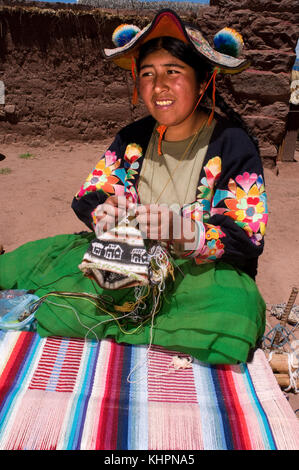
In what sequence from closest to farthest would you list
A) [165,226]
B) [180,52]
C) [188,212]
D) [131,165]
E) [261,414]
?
1. [261,414]
2. [165,226]
3. [180,52]
4. [188,212]
5. [131,165]

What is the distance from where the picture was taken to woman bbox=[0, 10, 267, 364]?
173cm

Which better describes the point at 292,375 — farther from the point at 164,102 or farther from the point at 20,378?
the point at 164,102

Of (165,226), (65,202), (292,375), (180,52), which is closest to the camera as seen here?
(165,226)

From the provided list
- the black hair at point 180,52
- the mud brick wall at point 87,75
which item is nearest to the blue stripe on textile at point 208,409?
the black hair at point 180,52

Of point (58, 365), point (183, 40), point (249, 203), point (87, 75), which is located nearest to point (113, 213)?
point (249, 203)

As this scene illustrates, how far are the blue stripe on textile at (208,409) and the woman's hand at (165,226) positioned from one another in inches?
24.0

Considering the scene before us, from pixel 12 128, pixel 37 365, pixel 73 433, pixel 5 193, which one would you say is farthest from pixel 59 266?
pixel 12 128

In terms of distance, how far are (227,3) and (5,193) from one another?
3.69 m

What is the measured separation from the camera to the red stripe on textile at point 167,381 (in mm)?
1669

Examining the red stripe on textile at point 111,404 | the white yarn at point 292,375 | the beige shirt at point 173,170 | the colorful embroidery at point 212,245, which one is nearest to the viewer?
the red stripe on textile at point 111,404

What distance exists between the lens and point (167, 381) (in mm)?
1751

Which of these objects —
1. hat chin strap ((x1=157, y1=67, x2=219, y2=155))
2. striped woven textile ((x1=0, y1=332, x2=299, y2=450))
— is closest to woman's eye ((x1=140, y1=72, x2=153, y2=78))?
hat chin strap ((x1=157, y1=67, x2=219, y2=155))

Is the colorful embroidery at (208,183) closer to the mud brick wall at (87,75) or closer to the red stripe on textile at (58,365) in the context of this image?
the red stripe on textile at (58,365)

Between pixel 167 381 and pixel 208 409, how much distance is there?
0.23 m
